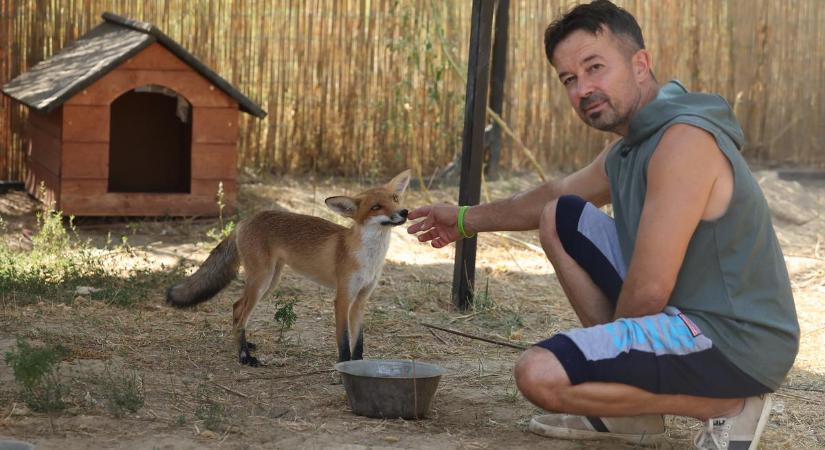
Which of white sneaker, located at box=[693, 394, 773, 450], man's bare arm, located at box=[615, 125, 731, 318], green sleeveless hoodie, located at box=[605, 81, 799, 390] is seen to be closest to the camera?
man's bare arm, located at box=[615, 125, 731, 318]

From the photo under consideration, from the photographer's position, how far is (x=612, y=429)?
440 cm

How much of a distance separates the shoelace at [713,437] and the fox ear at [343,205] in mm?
2203

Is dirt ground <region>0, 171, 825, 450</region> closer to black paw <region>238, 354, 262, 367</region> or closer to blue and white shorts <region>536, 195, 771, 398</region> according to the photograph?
black paw <region>238, 354, 262, 367</region>

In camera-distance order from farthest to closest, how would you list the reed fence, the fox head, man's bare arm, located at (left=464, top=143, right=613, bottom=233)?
1. the reed fence
2. the fox head
3. man's bare arm, located at (left=464, top=143, right=613, bottom=233)

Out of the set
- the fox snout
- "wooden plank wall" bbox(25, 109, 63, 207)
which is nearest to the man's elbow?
the fox snout

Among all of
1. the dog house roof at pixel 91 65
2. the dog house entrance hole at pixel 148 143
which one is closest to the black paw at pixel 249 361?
the dog house roof at pixel 91 65

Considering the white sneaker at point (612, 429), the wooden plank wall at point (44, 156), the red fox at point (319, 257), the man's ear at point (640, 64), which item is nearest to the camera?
the man's ear at point (640, 64)

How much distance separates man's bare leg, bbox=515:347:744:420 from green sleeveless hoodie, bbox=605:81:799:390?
221 mm

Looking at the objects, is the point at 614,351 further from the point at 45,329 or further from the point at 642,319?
the point at 45,329

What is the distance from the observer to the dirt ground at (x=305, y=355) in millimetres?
4316

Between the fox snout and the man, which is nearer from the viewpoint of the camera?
the man

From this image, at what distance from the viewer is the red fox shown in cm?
555

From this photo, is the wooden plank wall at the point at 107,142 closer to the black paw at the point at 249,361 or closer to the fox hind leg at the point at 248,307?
the fox hind leg at the point at 248,307

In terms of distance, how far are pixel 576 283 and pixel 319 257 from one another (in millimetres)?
1885
